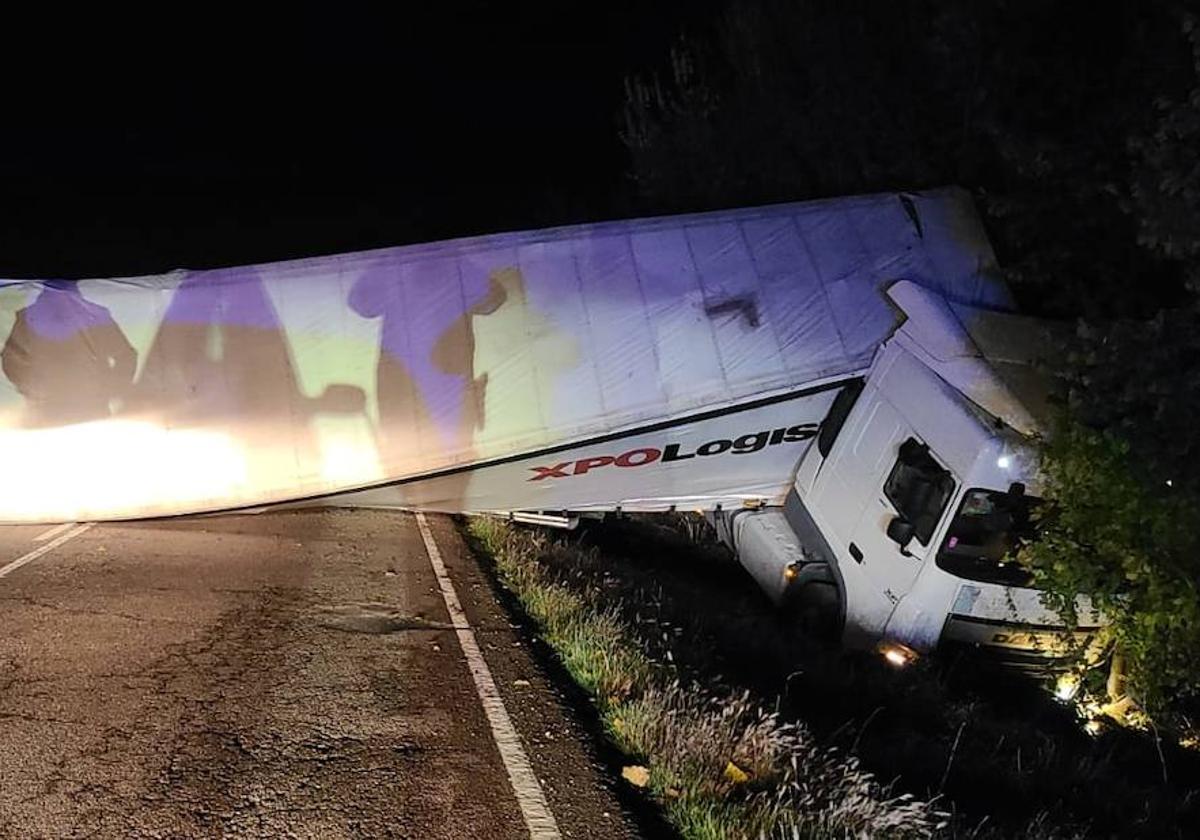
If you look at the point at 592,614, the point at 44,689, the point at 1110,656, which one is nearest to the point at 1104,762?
the point at 1110,656

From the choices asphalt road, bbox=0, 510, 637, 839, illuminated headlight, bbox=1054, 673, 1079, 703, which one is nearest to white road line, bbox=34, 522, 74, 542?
asphalt road, bbox=0, 510, 637, 839

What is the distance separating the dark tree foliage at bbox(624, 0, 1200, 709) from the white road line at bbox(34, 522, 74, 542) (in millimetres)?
7835

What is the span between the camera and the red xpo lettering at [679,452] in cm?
930

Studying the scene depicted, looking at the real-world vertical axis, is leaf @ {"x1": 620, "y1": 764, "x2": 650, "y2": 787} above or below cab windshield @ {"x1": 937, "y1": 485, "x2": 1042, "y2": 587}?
below

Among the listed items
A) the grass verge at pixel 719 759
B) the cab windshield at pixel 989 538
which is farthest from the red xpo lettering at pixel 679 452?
the grass verge at pixel 719 759

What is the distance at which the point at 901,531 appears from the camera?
759 cm

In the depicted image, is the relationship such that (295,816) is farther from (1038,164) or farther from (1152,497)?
(1038,164)

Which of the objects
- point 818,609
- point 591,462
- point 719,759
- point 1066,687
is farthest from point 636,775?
point 591,462

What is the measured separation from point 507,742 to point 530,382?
493 centimetres

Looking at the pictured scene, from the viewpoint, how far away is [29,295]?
8.77m

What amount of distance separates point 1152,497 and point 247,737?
567 centimetres

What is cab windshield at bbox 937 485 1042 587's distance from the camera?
725cm

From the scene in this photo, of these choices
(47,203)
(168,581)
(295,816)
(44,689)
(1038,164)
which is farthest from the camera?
(47,203)

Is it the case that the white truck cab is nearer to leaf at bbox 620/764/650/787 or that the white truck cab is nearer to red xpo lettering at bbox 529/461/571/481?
red xpo lettering at bbox 529/461/571/481
